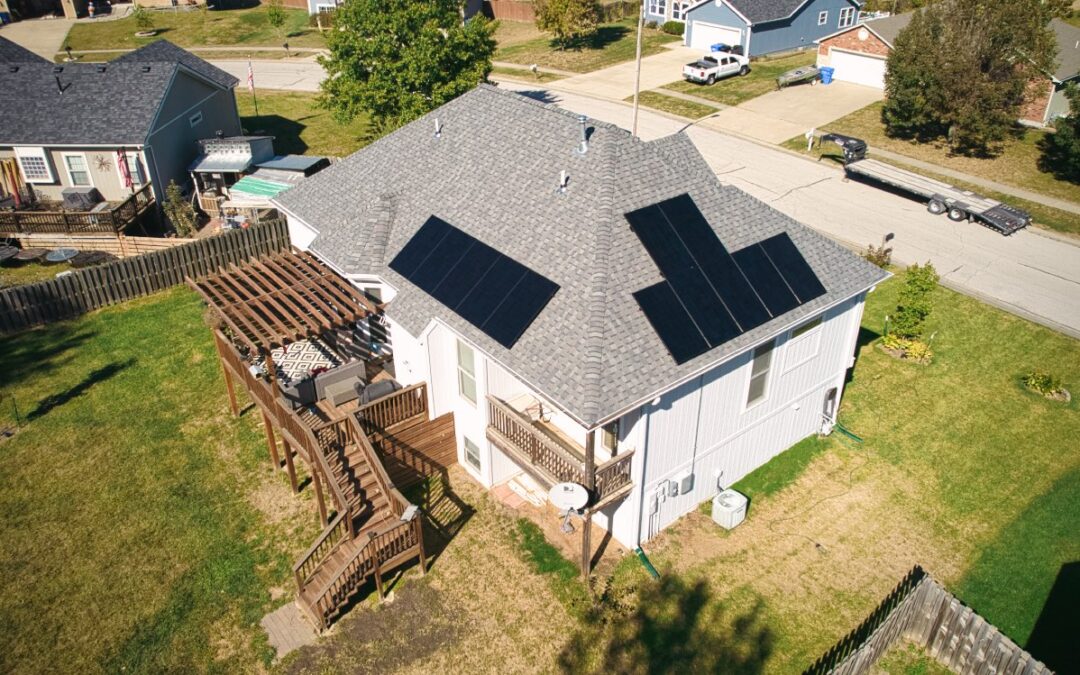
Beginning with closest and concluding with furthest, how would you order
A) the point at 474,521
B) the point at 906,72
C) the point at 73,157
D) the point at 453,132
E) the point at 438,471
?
1. the point at 474,521
2. the point at 438,471
3. the point at 453,132
4. the point at 73,157
5. the point at 906,72

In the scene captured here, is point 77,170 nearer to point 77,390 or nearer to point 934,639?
point 77,390

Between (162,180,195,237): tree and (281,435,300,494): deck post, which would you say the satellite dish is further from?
(162,180,195,237): tree

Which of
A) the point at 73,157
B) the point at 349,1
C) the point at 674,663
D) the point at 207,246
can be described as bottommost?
the point at 674,663

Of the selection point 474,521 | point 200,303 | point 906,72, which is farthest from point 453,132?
point 906,72

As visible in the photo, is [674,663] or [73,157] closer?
[674,663]

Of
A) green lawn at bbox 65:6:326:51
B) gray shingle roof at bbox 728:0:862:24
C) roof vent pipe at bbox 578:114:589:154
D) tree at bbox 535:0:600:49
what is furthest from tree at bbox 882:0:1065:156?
green lawn at bbox 65:6:326:51

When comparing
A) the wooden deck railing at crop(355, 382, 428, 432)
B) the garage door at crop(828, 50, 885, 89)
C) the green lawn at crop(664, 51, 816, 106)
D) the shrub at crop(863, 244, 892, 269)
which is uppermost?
the garage door at crop(828, 50, 885, 89)

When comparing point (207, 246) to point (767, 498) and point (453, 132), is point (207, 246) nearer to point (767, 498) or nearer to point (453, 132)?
point (453, 132)

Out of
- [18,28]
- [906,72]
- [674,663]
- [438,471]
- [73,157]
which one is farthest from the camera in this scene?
[18,28]
